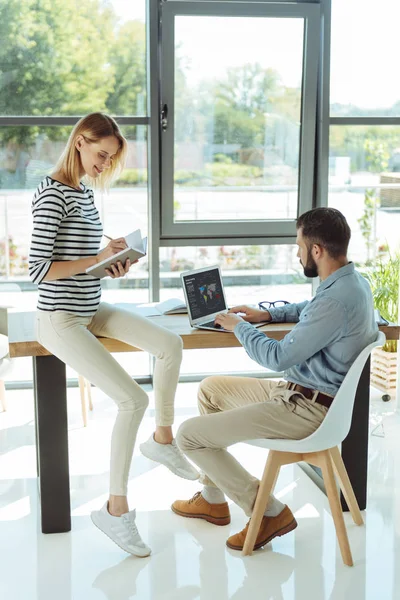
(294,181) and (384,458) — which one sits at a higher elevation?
(294,181)

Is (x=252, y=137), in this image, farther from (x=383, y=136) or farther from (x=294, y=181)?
(x=383, y=136)

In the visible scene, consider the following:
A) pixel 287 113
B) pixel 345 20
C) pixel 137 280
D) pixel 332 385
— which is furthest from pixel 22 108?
pixel 332 385

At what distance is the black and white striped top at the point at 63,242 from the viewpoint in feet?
9.62

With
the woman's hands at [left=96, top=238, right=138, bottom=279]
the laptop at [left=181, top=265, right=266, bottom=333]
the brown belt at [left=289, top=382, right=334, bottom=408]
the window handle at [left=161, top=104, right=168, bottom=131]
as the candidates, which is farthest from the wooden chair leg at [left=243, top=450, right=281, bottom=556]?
the window handle at [left=161, top=104, right=168, bottom=131]

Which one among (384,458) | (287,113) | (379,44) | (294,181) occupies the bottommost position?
(384,458)

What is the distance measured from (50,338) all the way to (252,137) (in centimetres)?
240

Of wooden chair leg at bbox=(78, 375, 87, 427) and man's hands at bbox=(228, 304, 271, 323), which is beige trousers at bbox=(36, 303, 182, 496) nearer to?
man's hands at bbox=(228, 304, 271, 323)

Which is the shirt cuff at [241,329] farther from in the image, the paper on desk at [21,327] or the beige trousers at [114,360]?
the paper on desk at [21,327]

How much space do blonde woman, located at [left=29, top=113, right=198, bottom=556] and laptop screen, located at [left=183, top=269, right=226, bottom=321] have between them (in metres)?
0.21

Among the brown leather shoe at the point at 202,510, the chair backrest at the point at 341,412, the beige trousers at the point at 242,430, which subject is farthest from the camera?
the brown leather shoe at the point at 202,510

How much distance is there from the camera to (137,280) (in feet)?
16.5

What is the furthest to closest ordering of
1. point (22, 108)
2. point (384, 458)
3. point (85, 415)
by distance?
1. point (22, 108)
2. point (85, 415)
3. point (384, 458)

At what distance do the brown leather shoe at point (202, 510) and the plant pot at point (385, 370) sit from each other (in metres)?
1.92

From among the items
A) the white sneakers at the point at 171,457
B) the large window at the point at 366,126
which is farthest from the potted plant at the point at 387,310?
the white sneakers at the point at 171,457
